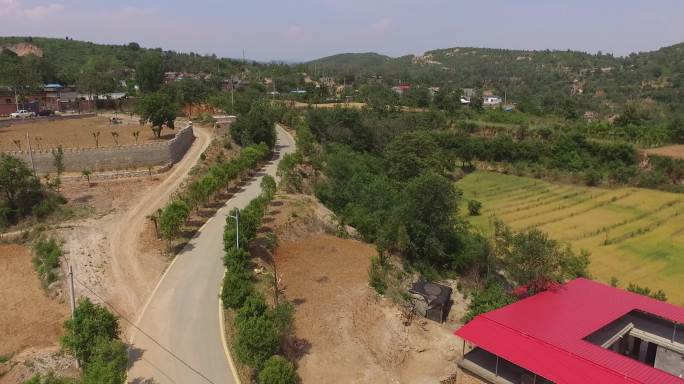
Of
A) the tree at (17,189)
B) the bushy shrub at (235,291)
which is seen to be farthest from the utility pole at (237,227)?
the tree at (17,189)

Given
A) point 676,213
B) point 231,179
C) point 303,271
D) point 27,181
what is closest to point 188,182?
point 231,179

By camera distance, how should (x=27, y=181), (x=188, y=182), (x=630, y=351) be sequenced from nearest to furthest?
1. (x=630, y=351)
2. (x=27, y=181)
3. (x=188, y=182)

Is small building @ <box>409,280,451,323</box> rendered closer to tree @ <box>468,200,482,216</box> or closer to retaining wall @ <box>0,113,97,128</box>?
tree @ <box>468,200,482,216</box>

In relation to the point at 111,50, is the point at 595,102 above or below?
below

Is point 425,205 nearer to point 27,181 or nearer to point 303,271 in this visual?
point 303,271

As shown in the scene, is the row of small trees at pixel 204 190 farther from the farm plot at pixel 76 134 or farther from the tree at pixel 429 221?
the tree at pixel 429 221

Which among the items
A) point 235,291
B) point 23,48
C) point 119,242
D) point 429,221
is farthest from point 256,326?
point 23,48
